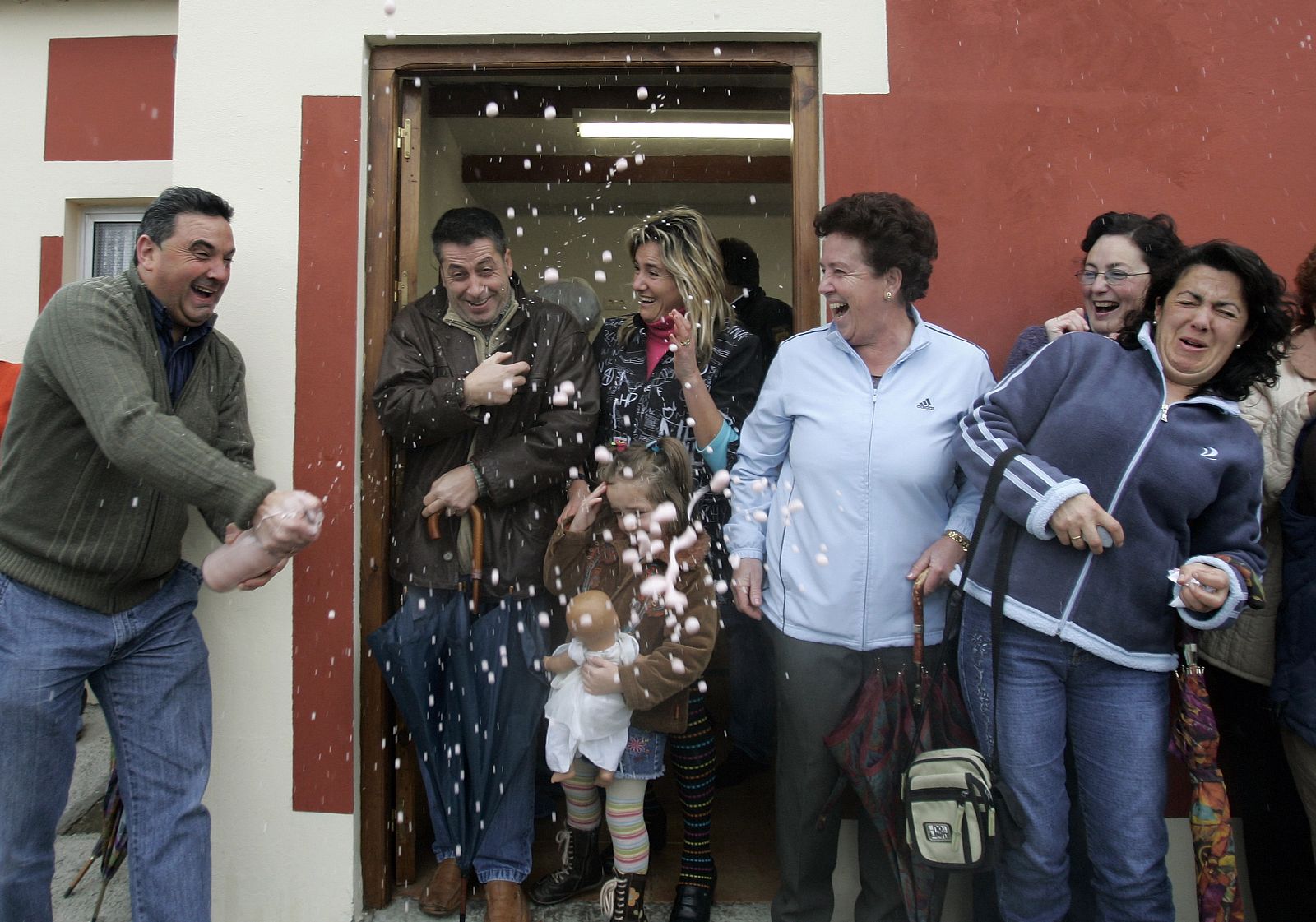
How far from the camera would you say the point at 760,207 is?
8.91 m

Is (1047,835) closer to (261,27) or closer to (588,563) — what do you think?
(588,563)

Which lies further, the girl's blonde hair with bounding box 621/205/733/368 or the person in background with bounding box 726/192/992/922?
the girl's blonde hair with bounding box 621/205/733/368

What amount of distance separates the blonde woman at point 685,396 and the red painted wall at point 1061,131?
1.93 feet

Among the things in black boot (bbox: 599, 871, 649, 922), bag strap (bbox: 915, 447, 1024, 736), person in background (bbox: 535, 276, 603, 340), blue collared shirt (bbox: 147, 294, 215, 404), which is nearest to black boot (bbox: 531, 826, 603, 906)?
black boot (bbox: 599, 871, 649, 922)

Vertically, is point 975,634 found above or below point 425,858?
above

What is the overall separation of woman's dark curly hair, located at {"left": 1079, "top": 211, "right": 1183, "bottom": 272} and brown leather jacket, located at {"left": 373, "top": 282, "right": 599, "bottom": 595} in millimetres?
1811

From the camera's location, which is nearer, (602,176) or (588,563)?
(588,563)

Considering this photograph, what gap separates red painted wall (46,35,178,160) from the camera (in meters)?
4.48

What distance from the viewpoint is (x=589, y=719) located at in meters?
3.04

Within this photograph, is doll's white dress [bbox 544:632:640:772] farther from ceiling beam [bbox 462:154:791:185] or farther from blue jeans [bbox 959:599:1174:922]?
ceiling beam [bbox 462:154:791:185]

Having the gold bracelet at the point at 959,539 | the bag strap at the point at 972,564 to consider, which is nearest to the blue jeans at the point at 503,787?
the bag strap at the point at 972,564

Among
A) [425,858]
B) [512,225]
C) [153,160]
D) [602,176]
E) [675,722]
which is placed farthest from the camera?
[512,225]

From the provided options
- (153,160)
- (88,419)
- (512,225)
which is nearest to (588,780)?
(88,419)

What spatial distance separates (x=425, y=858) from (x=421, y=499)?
1.55m
